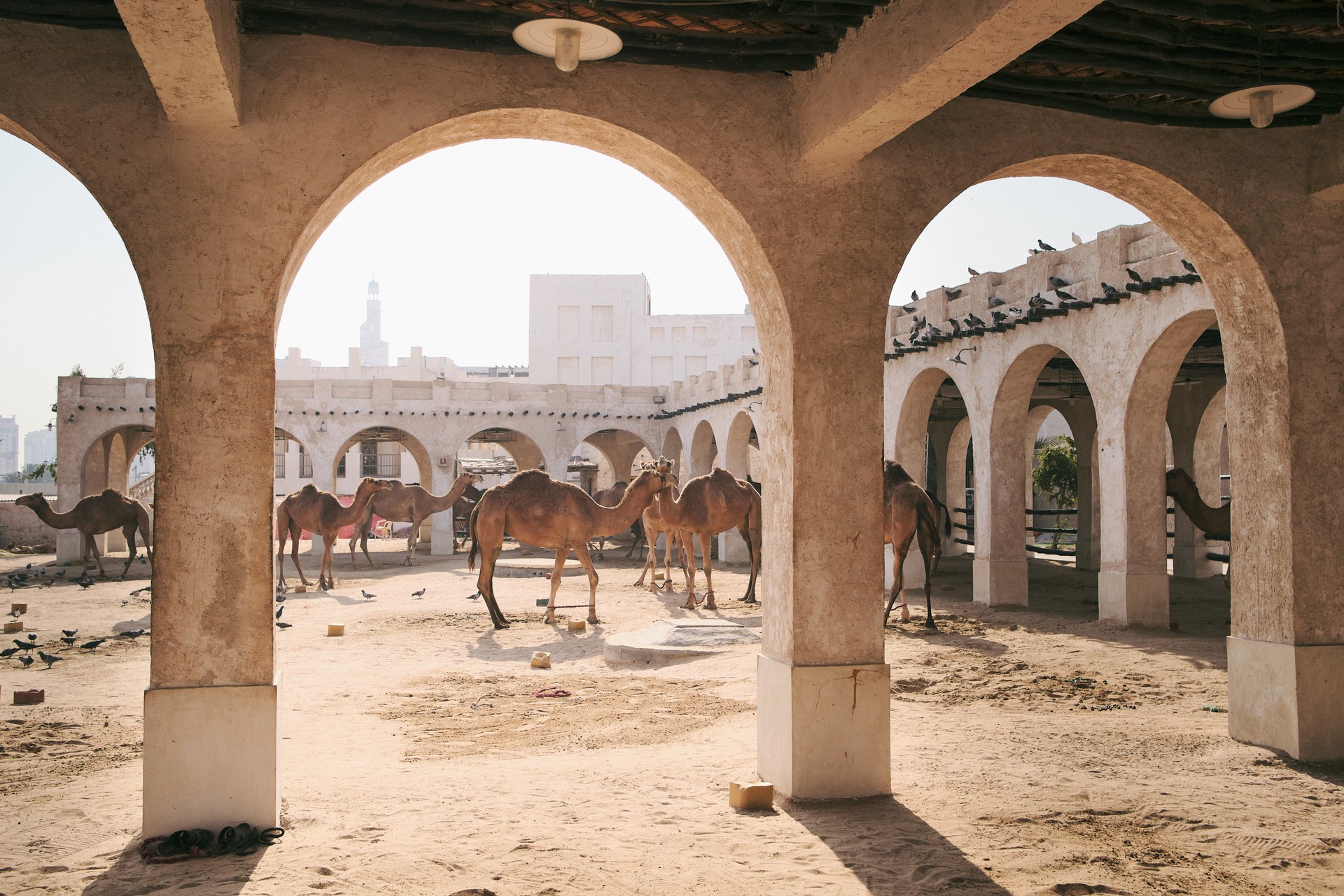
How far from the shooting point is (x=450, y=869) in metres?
4.41

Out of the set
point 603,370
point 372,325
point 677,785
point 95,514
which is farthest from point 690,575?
point 372,325

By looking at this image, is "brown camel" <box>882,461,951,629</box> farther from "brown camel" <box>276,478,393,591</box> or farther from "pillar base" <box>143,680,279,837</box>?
"brown camel" <box>276,478,393,591</box>

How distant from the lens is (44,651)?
37.0 feet

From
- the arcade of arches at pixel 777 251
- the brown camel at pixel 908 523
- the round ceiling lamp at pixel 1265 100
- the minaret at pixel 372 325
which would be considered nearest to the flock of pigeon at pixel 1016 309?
the brown camel at pixel 908 523

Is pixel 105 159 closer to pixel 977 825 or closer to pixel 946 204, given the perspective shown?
pixel 946 204

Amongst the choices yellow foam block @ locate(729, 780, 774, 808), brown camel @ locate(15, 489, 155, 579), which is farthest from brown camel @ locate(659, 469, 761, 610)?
brown camel @ locate(15, 489, 155, 579)

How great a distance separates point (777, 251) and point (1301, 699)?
4.33 metres

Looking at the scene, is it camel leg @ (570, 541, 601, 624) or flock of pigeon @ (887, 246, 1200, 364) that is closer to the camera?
flock of pigeon @ (887, 246, 1200, 364)

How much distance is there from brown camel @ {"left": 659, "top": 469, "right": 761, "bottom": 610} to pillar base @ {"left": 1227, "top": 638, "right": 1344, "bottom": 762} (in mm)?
8847

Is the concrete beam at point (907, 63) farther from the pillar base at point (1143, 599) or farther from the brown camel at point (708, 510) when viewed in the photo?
the brown camel at point (708, 510)

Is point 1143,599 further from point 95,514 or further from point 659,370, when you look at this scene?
point 659,370

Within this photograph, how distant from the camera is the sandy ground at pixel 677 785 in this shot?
173 inches

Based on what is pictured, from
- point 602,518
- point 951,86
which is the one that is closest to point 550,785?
point 951,86

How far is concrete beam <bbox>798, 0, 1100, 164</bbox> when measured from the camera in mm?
3807
